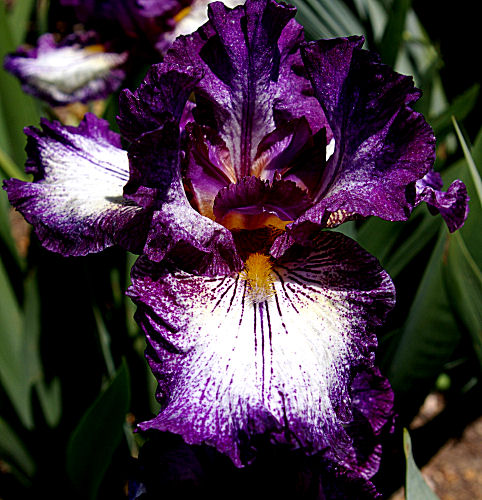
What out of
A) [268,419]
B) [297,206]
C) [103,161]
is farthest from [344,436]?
[103,161]

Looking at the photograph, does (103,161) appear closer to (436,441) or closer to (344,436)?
(344,436)

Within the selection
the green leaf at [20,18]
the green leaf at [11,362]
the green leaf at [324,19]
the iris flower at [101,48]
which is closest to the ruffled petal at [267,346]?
the green leaf at [324,19]

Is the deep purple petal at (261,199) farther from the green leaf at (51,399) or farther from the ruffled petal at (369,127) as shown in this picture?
the green leaf at (51,399)

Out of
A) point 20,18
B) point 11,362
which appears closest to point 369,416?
point 11,362

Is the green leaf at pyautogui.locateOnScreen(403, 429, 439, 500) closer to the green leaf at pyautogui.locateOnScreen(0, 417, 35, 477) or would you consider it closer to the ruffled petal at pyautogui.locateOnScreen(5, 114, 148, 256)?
the ruffled petal at pyautogui.locateOnScreen(5, 114, 148, 256)

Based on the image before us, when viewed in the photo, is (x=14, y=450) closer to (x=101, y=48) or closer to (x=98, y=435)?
(x=98, y=435)

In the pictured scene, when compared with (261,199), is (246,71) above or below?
above
